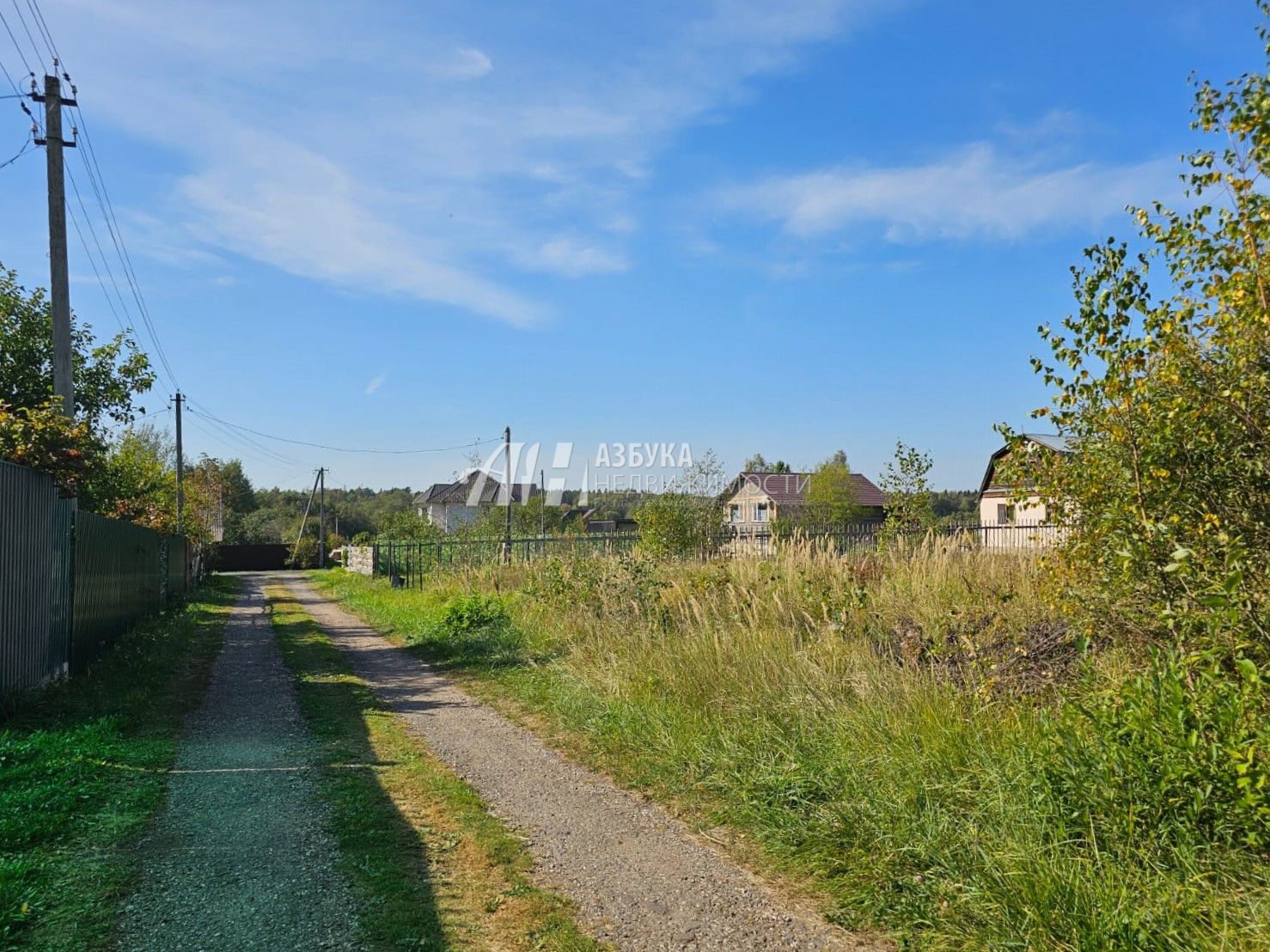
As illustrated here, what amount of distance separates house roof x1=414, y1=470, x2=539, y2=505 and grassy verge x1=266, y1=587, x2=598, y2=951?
2196 inches

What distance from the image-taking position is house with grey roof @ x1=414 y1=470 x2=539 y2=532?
66812 millimetres

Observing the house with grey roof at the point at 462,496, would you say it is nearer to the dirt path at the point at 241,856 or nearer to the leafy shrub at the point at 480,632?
the leafy shrub at the point at 480,632

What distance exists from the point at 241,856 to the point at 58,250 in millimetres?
11369

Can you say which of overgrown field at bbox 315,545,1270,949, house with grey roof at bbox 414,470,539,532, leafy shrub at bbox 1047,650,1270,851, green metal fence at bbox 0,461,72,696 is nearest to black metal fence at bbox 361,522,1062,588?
overgrown field at bbox 315,545,1270,949

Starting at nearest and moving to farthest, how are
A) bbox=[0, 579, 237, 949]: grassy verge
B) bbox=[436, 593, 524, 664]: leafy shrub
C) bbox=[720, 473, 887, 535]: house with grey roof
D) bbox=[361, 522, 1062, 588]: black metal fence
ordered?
1. bbox=[0, 579, 237, 949]: grassy verge
2. bbox=[436, 593, 524, 664]: leafy shrub
3. bbox=[361, 522, 1062, 588]: black metal fence
4. bbox=[720, 473, 887, 535]: house with grey roof

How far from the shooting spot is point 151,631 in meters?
15.2

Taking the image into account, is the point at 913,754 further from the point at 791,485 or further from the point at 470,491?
the point at 470,491

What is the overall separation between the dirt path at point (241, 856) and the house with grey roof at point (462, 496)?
50.3 meters

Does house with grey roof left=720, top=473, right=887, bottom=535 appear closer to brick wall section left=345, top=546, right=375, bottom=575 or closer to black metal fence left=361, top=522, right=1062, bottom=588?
brick wall section left=345, top=546, right=375, bottom=575

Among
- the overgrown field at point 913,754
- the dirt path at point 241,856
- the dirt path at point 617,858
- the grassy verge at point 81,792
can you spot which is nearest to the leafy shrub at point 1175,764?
the overgrown field at point 913,754

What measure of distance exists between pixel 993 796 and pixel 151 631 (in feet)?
49.1

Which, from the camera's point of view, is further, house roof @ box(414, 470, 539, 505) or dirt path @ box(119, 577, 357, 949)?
house roof @ box(414, 470, 539, 505)

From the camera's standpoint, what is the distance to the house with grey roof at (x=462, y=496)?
66812mm

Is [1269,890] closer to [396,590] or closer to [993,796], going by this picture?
[993,796]
